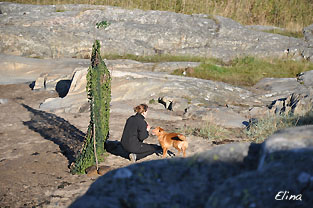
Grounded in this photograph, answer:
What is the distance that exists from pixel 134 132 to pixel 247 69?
1108cm

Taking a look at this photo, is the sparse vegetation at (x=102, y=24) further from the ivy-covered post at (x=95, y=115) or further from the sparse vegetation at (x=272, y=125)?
the ivy-covered post at (x=95, y=115)

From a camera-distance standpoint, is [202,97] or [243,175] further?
[202,97]

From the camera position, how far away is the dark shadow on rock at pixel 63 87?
41.8ft

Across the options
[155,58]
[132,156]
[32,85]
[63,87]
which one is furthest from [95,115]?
[155,58]

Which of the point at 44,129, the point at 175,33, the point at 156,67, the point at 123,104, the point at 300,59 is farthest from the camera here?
the point at 175,33

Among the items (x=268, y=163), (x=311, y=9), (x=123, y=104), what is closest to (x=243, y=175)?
(x=268, y=163)

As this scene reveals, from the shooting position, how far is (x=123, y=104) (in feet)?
36.3

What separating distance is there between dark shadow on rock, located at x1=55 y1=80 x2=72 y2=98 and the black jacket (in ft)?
21.2

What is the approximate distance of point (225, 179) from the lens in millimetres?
2320

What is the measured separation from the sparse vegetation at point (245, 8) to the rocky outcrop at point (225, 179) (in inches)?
789

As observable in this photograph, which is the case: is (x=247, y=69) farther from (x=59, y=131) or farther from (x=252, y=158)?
(x=252, y=158)

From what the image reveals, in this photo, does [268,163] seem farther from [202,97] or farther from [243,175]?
[202,97]

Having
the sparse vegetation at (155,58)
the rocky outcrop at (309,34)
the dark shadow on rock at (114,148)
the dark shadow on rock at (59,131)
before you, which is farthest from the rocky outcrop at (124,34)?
the dark shadow on rock at (114,148)

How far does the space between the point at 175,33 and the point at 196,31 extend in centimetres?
121
